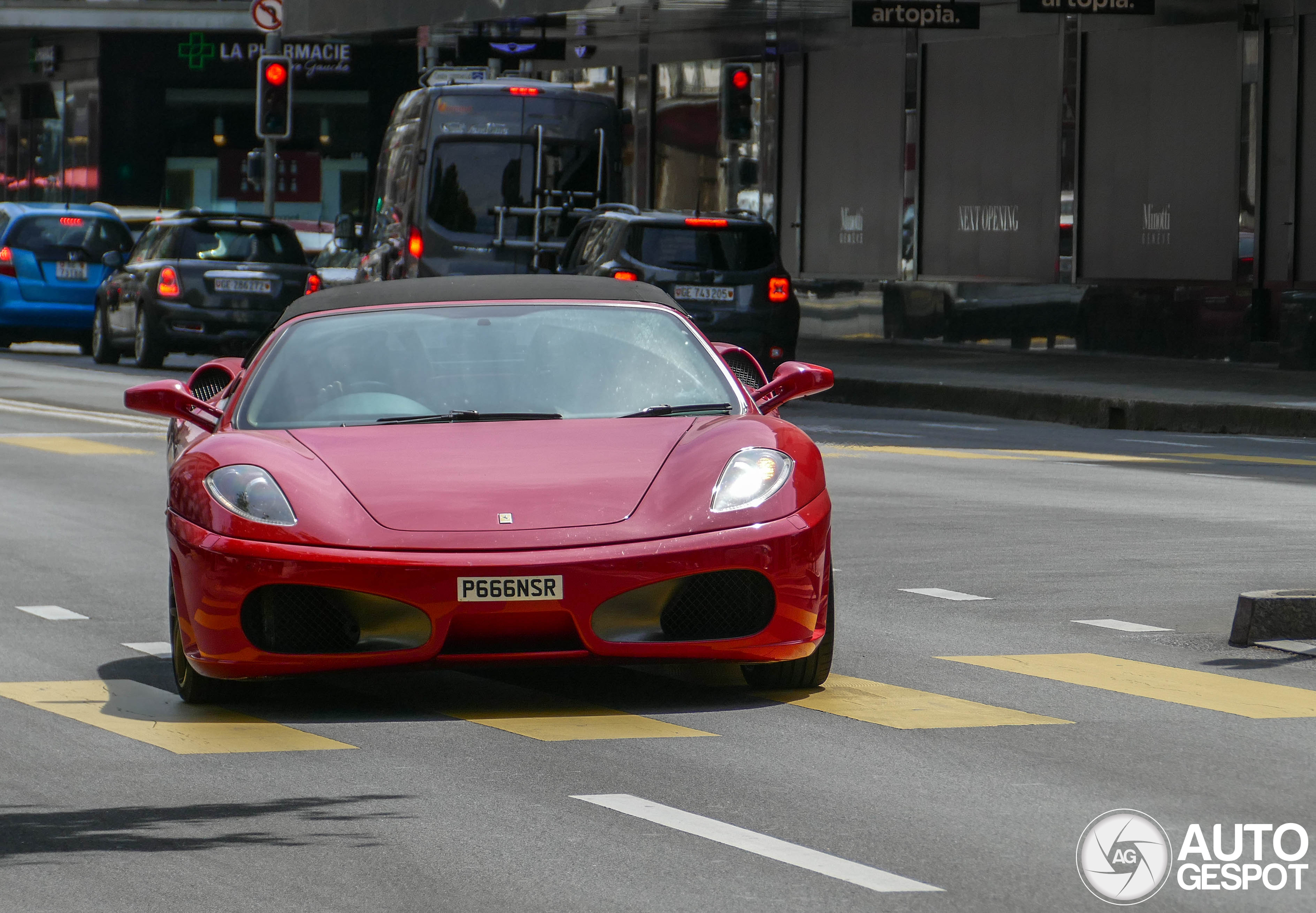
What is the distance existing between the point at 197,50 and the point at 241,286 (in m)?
31.1

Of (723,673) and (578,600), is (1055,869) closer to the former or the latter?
(578,600)

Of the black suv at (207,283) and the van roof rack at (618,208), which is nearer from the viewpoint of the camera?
the van roof rack at (618,208)

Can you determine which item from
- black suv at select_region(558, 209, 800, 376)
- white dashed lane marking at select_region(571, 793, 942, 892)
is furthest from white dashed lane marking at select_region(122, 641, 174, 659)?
black suv at select_region(558, 209, 800, 376)

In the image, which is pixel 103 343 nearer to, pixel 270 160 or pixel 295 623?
pixel 270 160

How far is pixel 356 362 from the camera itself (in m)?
8.03

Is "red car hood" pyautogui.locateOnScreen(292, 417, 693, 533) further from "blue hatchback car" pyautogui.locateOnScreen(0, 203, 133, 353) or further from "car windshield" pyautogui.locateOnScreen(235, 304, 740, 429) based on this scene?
"blue hatchback car" pyautogui.locateOnScreen(0, 203, 133, 353)

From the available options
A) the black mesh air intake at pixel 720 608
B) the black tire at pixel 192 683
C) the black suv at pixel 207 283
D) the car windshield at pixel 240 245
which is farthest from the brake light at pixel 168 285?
the black mesh air intake at pixel 720 608

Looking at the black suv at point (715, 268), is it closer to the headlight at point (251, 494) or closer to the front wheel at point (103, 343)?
the front wheel at point (103, 343)

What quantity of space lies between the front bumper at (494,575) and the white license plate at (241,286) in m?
18.8

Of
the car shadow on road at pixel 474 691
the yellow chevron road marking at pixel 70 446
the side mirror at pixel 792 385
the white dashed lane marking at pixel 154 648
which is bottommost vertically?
the yellow chevron road marking at pixel 70 446

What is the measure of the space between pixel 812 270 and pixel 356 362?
26736 millimetres

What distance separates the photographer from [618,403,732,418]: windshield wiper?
308 inches

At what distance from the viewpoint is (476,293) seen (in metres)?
8.44

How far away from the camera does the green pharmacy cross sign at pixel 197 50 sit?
182ft
